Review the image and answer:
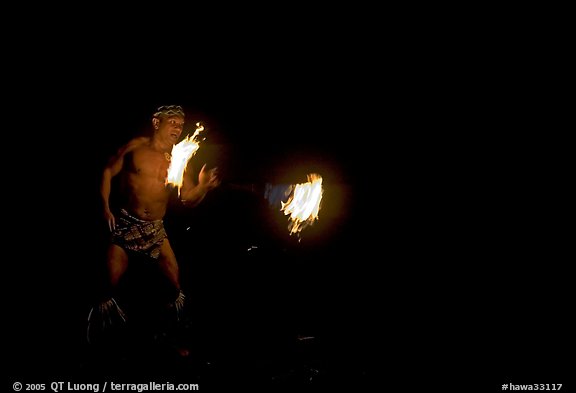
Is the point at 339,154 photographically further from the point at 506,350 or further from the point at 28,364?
the point at 28,364

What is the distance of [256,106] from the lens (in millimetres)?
5273

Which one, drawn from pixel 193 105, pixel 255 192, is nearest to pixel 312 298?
pixel 255 192

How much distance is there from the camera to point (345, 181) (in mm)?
5348

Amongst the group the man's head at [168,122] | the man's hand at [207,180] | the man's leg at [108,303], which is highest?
the man's head at [168,122]

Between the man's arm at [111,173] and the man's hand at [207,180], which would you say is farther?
the man's hand at [207,180]

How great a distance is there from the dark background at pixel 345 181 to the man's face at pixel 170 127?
56 cm

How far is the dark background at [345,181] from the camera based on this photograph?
498 cm

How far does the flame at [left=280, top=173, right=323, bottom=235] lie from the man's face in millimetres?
1703

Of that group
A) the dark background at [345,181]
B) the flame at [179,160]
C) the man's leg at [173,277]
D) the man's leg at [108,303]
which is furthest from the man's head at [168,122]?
the man's leg at [108,303]

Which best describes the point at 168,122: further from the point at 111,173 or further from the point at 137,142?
the point at 111,173

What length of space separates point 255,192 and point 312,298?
1774mm

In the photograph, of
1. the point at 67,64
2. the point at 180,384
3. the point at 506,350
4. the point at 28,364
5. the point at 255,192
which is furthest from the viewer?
the point at 255,192

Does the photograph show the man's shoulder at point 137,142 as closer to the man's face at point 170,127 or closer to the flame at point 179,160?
the man's face at point 170,127

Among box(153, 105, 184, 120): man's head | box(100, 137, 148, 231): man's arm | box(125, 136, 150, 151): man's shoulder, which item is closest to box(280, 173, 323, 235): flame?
box(153, 105, 184, 120): man's head
